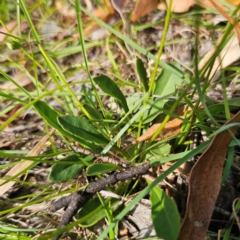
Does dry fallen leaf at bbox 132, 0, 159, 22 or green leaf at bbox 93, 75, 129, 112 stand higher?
dry fallen leaf at bbox 132, 0, 159, 22

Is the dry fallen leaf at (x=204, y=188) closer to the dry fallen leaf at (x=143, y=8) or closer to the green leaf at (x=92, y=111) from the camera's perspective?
the green leaf at (x=92, y=111)

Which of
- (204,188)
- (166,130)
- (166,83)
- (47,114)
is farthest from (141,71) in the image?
(204,188)

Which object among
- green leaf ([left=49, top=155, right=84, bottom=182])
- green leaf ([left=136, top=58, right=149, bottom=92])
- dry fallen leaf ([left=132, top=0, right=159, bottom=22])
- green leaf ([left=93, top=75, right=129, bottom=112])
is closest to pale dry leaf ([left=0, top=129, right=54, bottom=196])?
green leaf ([left=49, top=155, right=84, bottom=182])

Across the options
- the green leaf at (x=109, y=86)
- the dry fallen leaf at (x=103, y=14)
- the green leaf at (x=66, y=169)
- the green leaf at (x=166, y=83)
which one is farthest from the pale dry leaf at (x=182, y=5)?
the green leaf at (x=66, y=169)

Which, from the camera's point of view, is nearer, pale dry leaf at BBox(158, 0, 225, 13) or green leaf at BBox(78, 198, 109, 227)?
green leaf at BBox(78, 198, 109, 227)

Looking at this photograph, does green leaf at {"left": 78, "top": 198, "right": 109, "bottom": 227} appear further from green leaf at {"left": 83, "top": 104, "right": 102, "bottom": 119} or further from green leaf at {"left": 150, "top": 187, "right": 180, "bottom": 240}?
green leaf at {"left": 83, "top": 104, "right": 102, "bottom": 119}

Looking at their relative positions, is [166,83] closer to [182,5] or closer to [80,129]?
[80,129]
